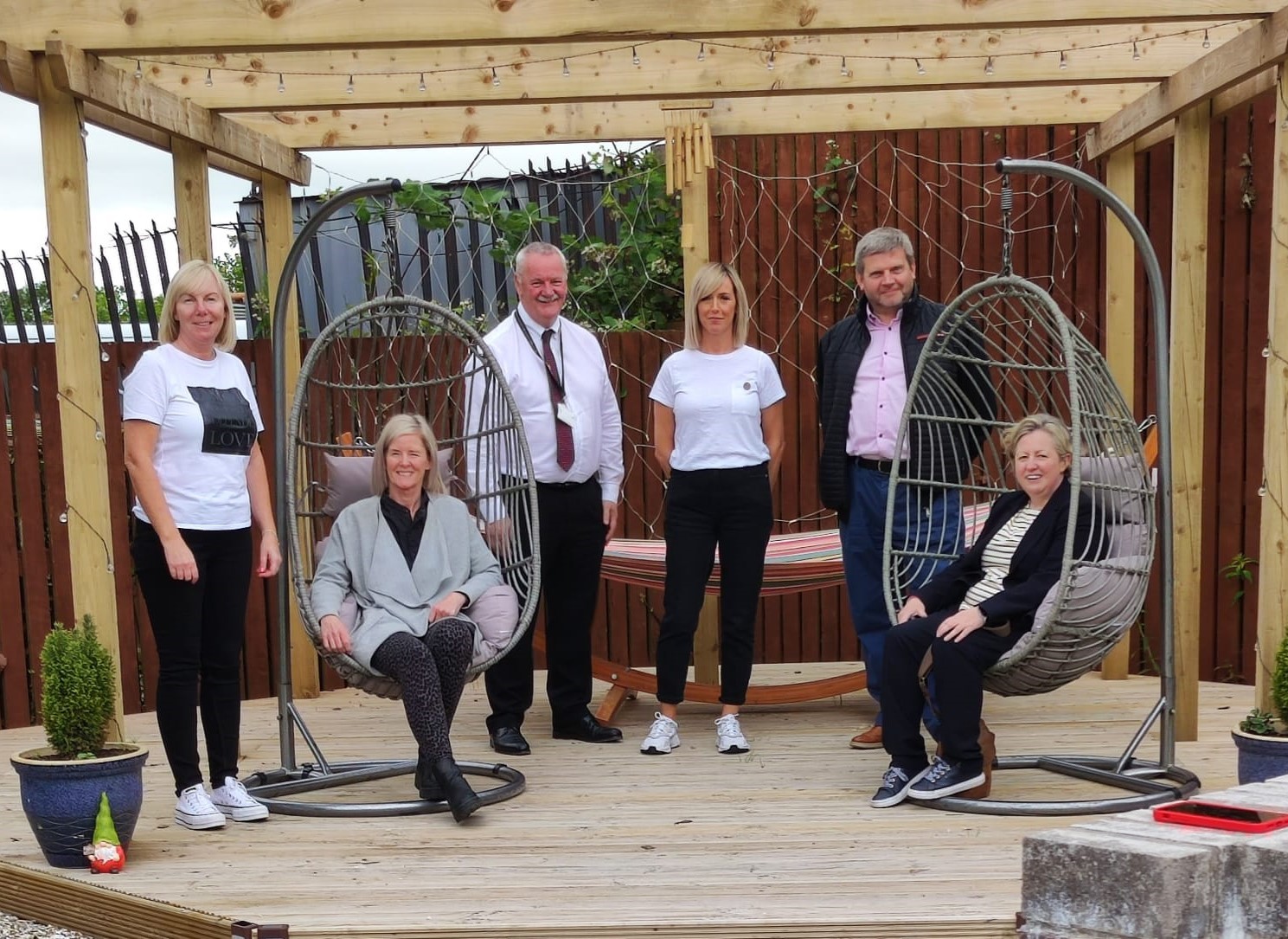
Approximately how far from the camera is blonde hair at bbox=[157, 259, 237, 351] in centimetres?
358

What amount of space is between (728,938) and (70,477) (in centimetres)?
199

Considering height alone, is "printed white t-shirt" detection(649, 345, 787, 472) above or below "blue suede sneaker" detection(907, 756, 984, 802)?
above

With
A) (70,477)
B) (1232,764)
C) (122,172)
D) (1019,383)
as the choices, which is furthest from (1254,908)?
(122,172)

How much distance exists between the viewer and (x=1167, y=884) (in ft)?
7.87

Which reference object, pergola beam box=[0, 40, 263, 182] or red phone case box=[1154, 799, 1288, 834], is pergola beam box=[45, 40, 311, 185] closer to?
pergola beam box=[0, 40, 263, 182]

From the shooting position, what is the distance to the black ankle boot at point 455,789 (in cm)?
364

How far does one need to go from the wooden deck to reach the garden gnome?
36 mm

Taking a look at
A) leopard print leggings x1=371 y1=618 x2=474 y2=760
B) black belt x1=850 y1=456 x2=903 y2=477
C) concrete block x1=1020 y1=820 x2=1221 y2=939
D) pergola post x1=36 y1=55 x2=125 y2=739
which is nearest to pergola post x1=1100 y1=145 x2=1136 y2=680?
black belt x1=850 y1=456 x2=903 y2=477

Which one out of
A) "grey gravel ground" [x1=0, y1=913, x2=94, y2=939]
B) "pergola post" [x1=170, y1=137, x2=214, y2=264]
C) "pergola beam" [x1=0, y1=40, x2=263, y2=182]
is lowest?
"grey gravel ground" [x1=0, y1=913, x2=94, y2=939]

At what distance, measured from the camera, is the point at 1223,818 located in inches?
105

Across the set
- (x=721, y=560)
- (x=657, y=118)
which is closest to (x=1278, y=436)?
(x=721, y=560)

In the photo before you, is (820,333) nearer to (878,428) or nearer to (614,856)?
(878,428)

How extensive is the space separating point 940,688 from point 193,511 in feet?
6.12

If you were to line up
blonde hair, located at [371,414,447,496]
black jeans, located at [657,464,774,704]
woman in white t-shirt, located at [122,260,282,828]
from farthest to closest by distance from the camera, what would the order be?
black jeans, located at [657,464,774,704]
blonde hair, located at [371,414,447,496]
woman in white t-shirt, located at [122,260,282,828]
